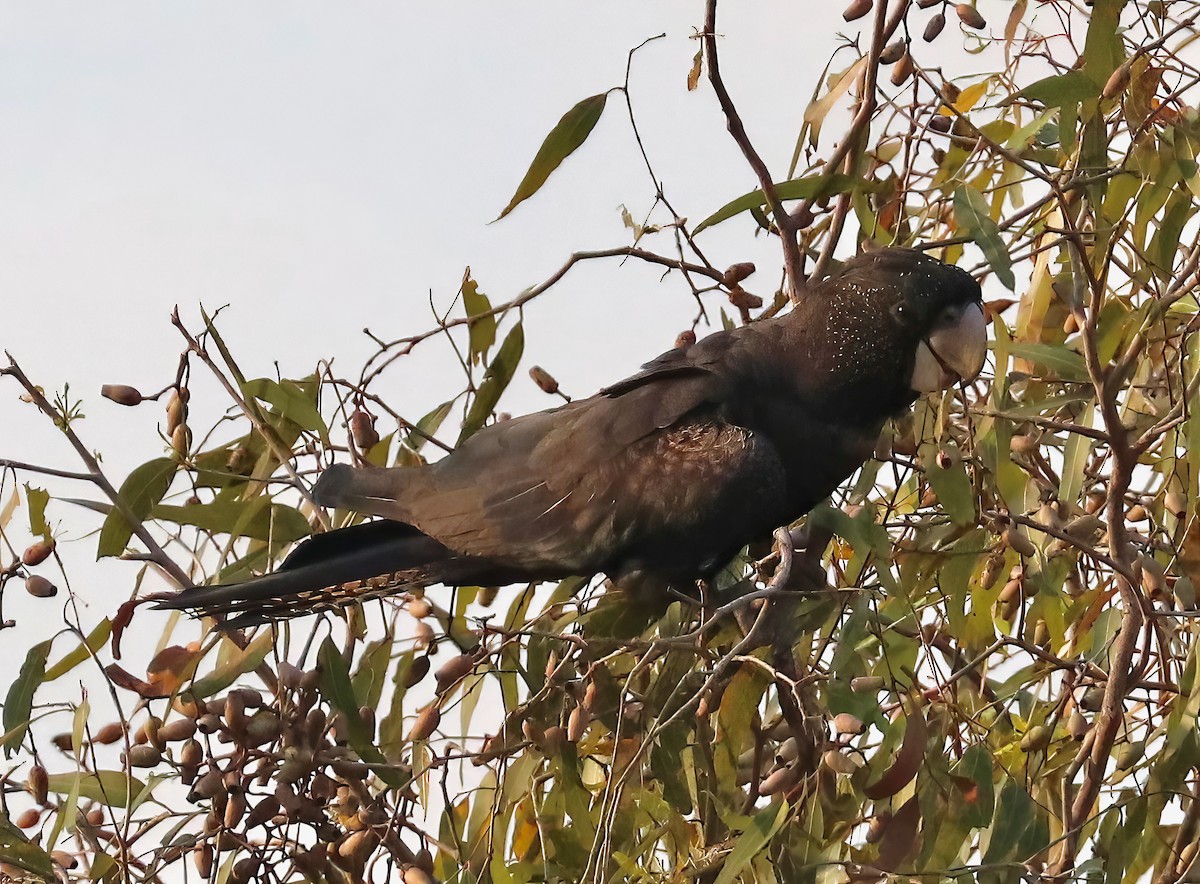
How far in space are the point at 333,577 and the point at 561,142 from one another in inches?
26.4

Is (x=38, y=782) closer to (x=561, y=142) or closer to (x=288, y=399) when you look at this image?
(x=288, y=399)

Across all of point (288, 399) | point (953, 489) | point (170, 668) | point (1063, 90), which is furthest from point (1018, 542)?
point (170, 668)

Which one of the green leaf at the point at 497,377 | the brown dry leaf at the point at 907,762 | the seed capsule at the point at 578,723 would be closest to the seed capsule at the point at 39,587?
the green leaf at the point at 497,377

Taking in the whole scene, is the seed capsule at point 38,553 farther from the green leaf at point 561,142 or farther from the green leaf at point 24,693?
the green leaf at point 561,142

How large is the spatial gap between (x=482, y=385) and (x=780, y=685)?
2.04 ft

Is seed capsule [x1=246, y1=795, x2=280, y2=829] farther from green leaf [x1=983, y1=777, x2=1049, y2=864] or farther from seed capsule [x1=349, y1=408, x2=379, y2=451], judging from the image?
green leaf [x1=983, y1=777, x2=1049, y2=864]

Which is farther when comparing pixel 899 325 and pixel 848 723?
pixel 899 325

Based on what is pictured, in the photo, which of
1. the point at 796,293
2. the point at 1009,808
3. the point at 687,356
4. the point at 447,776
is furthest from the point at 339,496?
the point at 1009,808

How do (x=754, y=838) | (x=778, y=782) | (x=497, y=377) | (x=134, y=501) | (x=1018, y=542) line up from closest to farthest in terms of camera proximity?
(x=754, y=838)
(x=778, y=782)
(x=1018, y=542)
(x=134, y=501)
(x=497, y=377)

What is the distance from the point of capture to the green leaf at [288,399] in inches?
70.7

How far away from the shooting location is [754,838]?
4.74ft

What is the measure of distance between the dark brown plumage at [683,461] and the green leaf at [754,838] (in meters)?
0.44

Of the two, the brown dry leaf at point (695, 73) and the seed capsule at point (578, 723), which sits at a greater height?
the brown dry leaf at point (695, 73)

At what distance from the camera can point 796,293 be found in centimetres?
192
